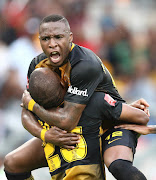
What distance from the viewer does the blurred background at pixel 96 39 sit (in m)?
7.14

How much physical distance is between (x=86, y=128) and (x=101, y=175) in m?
0.49

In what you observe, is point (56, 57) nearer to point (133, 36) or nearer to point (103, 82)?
point (103, 82)

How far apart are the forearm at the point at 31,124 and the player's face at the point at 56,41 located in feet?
2.13

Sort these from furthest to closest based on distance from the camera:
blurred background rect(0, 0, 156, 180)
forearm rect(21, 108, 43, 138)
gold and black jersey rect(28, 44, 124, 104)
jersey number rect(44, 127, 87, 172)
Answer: blurred background rect(0, 0, 156, 180) < forearm rect(21, 108, 43, 138) < jersey number rect(44, 127, 87, 172) < gold and black jersey rect(28, 44, 124, 104)

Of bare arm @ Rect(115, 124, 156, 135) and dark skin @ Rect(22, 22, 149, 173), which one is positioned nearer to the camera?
dark skin @ Rect(22, 22, 149, 173)

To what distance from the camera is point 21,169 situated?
4.35m

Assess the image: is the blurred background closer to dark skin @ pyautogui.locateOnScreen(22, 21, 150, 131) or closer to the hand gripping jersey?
the hand gripping jersey

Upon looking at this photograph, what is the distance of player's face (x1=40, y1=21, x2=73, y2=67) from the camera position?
12.2 feet

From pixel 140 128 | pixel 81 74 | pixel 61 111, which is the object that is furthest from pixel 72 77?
pixel 140 128

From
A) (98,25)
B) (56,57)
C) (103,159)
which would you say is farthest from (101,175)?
(98,25)

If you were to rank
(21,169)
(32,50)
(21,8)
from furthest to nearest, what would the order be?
(21,8) → (32,50) → (21,169)

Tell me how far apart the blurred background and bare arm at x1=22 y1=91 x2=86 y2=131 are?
10.6 feet

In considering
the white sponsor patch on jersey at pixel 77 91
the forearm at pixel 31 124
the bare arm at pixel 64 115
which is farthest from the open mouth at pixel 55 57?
the forearm at pixel 31 124

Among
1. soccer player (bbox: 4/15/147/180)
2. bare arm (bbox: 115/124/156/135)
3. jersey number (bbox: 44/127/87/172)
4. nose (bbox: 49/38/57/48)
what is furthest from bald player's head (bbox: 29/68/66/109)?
bare arm (bbox: 115/124/156/135)
